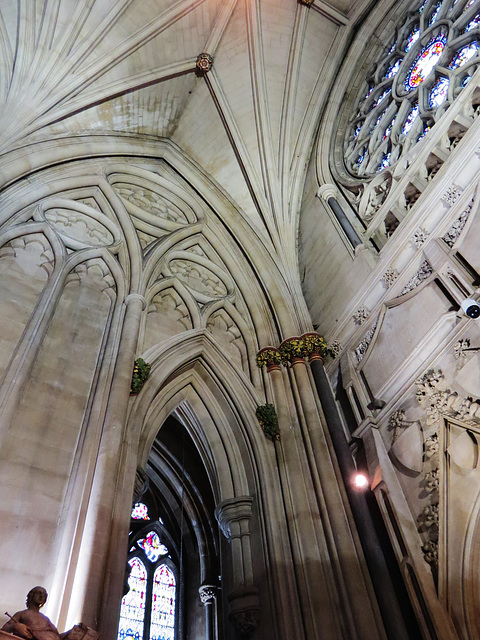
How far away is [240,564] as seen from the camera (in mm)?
5488

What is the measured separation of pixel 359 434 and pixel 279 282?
3.45m

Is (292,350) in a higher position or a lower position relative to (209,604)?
higher

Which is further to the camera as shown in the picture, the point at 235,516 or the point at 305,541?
the point at 235,516

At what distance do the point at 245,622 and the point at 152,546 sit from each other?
558cm

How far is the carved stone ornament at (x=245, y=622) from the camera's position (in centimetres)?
489

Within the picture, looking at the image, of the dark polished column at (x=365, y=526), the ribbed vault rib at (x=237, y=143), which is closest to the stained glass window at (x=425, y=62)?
the ribbed vault rib at (x=237, y=143)

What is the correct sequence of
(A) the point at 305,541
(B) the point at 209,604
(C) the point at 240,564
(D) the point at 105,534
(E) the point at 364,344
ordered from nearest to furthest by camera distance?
1. (D) the point at 105,534
2. (A) the point at 305,541
3. (C) the point at 240,564
4. (E) the point at 364,344
5. (B) the point at 209,604

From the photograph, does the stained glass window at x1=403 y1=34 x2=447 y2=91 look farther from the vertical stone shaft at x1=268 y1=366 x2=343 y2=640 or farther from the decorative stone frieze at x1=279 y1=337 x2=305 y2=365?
the vertical stone shaft at x1=268 y1=366 x2=343 y2=640

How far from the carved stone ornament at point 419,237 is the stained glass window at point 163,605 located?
292 inches

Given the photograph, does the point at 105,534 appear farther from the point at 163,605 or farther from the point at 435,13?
the point at 435,13

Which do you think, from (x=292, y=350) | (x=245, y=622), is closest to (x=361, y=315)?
(x=292, y=350)

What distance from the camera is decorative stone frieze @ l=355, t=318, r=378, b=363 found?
668 centimetres

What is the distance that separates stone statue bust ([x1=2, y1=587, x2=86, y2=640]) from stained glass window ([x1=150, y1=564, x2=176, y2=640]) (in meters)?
6.27

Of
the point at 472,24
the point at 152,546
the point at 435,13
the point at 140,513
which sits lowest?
the point at 152,546
